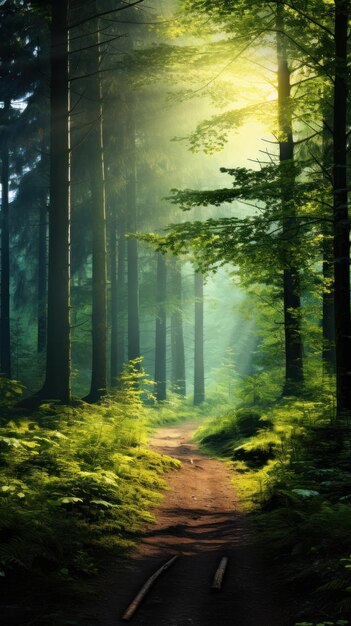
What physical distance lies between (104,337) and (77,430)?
7547 mm

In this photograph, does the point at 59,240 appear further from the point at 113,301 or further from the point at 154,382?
the point at 113,301

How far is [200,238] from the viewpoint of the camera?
9.97m

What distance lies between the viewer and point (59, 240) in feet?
40.9

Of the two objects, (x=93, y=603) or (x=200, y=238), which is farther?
(x=200, y=238)

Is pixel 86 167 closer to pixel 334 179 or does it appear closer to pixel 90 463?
pixel 334 179

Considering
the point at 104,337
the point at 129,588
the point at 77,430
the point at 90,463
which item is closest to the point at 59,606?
the point at 129,588

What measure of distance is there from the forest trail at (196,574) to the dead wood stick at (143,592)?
2.1 inches

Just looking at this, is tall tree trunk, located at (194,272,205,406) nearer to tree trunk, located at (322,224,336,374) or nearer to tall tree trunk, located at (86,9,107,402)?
tall tree trunk, located at (86,9,107,402)

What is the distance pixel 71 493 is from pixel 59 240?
7264 mm

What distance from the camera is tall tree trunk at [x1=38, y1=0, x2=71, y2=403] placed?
12.3m

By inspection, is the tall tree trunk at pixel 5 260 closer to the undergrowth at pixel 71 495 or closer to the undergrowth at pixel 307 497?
the undergrowth at pixel 71 495

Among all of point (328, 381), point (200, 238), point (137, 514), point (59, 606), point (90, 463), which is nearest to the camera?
point (59, 606)

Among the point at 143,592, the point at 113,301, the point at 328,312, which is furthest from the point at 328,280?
the point at 113,301

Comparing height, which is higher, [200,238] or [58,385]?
[200,238]
